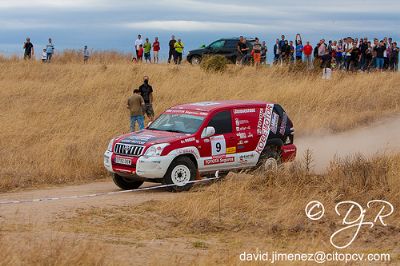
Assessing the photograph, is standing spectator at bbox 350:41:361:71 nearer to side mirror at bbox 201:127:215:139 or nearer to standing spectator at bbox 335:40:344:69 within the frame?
standing spectator at bbox 335:40:344:69

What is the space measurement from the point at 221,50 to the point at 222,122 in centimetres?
2414

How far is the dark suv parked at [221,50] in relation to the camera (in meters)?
41.1

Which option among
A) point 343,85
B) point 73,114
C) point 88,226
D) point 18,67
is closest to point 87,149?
point 73,114

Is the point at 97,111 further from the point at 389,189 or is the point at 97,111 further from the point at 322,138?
the point at 389,189

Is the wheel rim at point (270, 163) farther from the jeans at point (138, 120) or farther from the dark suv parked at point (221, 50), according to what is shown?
the dark suv parked at point (221, 50)

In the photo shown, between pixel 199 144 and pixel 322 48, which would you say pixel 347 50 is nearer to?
pixel 322 48

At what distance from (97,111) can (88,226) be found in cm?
1716

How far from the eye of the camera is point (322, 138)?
27016 mm

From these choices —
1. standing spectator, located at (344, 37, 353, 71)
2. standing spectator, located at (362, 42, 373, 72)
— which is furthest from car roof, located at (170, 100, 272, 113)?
standing spectator, located at (362, 42, 373, 72)

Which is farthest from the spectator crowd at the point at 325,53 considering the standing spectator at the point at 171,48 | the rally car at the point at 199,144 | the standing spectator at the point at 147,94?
the rally car at the point at 199,144
